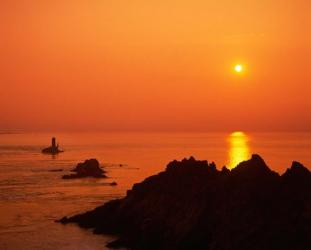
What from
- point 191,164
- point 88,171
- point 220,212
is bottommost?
point 88,171

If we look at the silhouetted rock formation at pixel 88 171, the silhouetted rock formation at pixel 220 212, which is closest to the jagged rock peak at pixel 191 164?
the silhouetted rock formation at pixel 220 212

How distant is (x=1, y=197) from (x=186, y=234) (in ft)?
143

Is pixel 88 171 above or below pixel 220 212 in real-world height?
below

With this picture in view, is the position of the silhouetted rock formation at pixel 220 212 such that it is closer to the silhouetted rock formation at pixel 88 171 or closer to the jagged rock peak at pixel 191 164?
the jagged rock peak at pixel 191 164

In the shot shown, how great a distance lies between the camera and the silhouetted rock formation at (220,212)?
3441 centimetres

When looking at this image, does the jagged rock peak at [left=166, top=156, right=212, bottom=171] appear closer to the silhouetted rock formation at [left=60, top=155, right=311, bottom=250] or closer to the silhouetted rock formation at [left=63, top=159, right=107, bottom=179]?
the silhouetted rock formation at [left=60, top=155, right=311, bottom=250]

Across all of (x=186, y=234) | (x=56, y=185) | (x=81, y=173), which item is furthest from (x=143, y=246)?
(x=81, y=173)

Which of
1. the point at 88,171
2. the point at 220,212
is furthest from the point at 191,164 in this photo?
the point at 88,171

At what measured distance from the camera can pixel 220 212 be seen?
38.2 metres

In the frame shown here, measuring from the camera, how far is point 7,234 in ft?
160

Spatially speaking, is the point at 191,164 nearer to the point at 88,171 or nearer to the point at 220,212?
the point at 220,212

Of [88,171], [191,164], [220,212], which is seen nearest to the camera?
[220,212]

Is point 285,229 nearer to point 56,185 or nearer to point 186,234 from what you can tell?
point 186,234

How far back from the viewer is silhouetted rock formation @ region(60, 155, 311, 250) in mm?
34406
